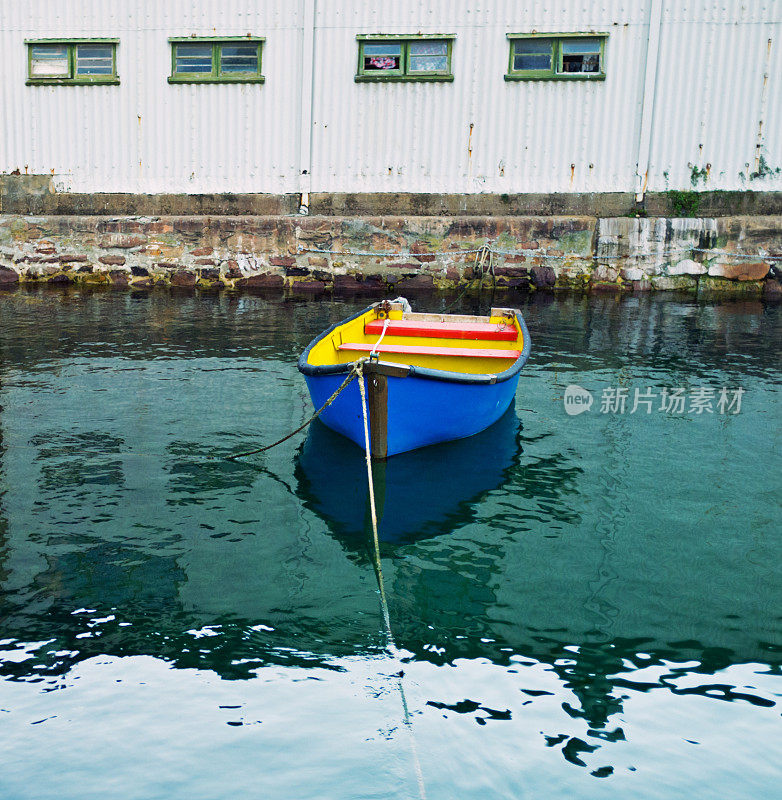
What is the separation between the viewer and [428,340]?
9367 millimetres

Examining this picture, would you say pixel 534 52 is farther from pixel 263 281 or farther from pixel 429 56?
pixel 263 281

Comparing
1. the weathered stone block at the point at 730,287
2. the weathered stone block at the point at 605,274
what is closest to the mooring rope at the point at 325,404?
the weathered stone block at the point at 605,274

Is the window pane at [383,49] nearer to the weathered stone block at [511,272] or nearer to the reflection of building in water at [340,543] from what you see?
the weathered stone block at [511,272]

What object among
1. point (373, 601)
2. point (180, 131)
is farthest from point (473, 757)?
point (180, 131)

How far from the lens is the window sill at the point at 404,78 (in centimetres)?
1672

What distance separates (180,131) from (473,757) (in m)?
16.1

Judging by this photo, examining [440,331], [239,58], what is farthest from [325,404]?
[239,58]

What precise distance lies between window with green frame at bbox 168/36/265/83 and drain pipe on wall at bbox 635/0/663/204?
7371 mm

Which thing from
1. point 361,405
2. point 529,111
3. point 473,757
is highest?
point 529,111

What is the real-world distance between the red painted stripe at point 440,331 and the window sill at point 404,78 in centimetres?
868

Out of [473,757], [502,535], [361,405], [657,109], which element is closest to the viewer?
[473,757]

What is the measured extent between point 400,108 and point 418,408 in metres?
11.5

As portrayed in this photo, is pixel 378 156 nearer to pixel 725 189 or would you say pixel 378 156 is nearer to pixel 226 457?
pixel 725 189

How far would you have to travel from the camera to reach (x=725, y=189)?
16.8 meters
